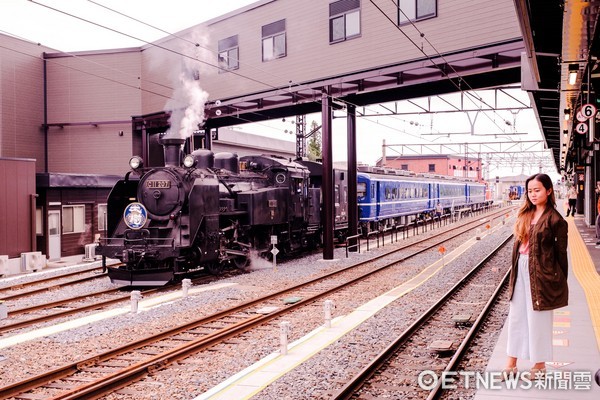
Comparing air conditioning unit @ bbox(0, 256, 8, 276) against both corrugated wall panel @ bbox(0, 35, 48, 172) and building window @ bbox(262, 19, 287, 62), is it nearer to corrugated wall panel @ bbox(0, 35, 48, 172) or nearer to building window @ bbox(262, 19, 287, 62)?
corrugated wall panel @ bbox(0, 35, 48, 172)

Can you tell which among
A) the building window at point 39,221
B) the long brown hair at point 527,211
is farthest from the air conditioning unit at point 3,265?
the long brown hair at point 527,211

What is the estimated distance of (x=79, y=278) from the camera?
618 inches

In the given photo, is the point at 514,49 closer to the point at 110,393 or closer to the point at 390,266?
the point at 390,266

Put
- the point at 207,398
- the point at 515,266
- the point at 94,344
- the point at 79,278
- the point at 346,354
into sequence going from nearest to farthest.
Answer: the point at 515,266 < the point at 207,398 < the point at 346,354 < the point at 94,344 < the point at 79,278

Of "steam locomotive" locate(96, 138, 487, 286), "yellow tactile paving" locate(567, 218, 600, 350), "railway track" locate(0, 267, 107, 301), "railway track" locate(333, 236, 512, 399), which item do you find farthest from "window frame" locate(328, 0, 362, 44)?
"railway track" locate(0, 267, 107, 301)

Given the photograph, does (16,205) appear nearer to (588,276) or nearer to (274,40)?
(274,40)

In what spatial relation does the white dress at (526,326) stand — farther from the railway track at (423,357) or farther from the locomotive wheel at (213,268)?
the locomotive wheel at (213,268)

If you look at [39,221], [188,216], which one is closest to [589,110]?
[188,216]

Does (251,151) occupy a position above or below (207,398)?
above

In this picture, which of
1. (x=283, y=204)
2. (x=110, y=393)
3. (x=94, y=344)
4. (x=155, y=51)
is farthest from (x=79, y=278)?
(x=155, y=51)

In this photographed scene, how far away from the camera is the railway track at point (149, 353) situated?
21.2 ft

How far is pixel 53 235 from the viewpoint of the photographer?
64.1 ft

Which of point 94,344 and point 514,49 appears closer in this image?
point 94,344

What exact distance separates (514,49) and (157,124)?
53.4ft
